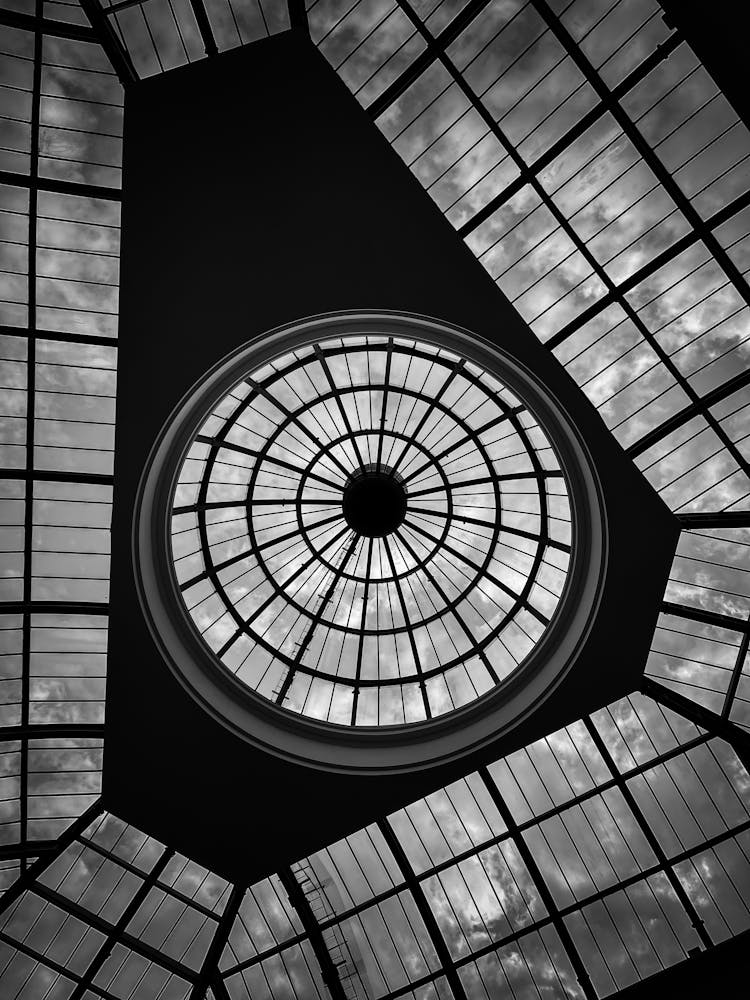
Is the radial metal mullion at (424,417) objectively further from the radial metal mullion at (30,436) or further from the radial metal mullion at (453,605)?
the radial metal mullion at (30,436)

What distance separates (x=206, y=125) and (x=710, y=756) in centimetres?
2035

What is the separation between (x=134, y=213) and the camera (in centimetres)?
1599

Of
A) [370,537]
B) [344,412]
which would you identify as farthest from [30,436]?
[370,537]

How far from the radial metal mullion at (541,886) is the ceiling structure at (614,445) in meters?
0.06

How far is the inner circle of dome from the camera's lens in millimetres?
20844

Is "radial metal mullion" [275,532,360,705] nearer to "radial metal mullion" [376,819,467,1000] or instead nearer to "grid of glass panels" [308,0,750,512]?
"radial metal mullion" [376,819,467,1000]

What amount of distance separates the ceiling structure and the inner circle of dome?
10.3ft

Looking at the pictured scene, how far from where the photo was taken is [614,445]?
18172 millimetres

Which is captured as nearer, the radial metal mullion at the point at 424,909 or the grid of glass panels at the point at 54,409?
the grid of glass panels at the point at 54,409

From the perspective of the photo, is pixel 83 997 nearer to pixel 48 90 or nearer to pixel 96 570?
pixel 96 570

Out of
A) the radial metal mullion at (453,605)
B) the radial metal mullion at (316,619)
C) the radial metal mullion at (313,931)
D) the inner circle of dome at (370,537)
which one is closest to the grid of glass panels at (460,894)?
the radial metal mullion at (313,931)

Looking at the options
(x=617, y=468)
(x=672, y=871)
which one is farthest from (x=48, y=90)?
(x=672, y=871)

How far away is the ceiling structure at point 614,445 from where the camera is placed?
14570mm

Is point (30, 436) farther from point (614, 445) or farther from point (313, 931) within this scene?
point (313, 931)
